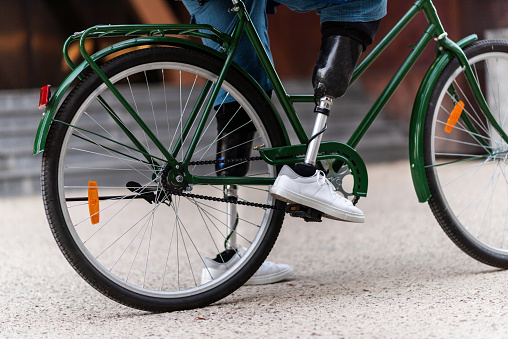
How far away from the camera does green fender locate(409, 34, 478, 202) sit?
88.6 inches

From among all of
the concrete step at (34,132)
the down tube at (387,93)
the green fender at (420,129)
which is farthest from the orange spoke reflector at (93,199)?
the concrete step at (34,132)

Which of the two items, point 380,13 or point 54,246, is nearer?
point 380,13

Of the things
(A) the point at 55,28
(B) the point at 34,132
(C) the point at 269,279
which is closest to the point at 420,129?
(C) the point at 269,279

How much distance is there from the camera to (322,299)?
213cm

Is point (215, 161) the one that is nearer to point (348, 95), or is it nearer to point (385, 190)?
point (385, 190)

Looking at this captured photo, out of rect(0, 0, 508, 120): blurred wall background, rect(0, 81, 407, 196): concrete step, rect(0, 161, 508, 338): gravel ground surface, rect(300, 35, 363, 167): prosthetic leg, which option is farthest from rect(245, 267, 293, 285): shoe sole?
rect(0, 0, 508, 120): blurred wall background

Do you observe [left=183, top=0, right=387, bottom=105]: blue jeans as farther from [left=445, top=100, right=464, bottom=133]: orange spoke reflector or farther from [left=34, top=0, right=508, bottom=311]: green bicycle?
[left=445, top=100, right=464, bottom=133]: orange spoke reflector

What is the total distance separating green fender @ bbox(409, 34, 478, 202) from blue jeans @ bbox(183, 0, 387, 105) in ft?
1.15

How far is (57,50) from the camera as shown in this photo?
23.2 ft

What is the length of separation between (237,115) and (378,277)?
831 mm

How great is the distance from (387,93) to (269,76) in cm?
45

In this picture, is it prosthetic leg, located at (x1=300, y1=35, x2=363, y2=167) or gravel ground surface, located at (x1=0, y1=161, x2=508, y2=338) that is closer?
gravel ground surface, located at (x1=0, y1=161, x2=508, y2=338)

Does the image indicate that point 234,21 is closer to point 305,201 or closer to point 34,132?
point 305,201

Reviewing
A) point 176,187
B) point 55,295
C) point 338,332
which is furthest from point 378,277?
point 55,295
